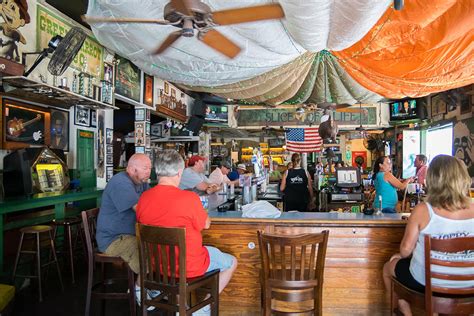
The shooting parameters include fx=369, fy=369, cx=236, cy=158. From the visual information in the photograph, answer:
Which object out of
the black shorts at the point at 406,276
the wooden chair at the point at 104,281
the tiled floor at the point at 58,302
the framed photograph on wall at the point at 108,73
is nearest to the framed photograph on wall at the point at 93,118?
the framed photograph on wall at the point at 108,73

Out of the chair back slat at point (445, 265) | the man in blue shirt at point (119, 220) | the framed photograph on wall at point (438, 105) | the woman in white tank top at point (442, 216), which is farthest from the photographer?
the framed photograph on wall at point (438, 105)

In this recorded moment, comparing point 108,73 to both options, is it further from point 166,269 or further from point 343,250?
point 343,250

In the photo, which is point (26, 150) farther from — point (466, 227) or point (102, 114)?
point (466, 227)

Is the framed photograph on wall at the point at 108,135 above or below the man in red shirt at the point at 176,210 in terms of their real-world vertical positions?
above

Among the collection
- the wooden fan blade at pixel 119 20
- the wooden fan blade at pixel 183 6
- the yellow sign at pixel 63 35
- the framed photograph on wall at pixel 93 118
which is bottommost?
the framed photograph on wall at pixel 93 118

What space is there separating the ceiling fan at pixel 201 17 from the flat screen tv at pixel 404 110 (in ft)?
31.1

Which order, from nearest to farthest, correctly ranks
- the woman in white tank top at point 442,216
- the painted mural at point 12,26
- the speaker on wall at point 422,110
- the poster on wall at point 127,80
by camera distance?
the woman in white tank top at point 442,216, the painted mural at point 12,26, the poster on wall at point 127,80, the speaker on wall at point 422,110

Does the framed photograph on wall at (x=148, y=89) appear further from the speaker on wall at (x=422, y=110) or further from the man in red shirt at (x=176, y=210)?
the speaker on wall at (x=422, y=110)

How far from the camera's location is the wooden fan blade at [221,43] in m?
3.97

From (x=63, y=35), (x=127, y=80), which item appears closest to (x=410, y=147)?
(x=127, y=80)

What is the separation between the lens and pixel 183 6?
2.72 metres

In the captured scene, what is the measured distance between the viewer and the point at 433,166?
2473mm

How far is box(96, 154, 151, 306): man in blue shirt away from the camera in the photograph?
3.07 m

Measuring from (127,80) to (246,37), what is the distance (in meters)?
3.49
